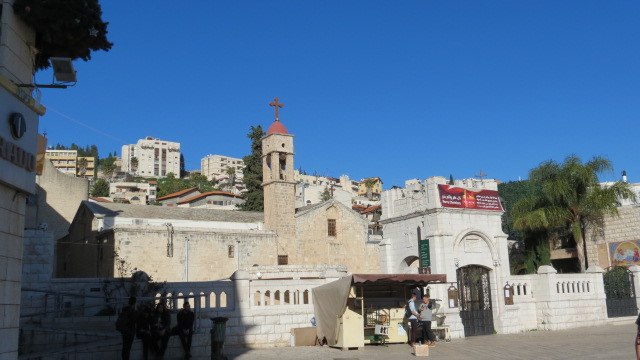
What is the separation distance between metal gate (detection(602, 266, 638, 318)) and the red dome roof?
21273 millimetres

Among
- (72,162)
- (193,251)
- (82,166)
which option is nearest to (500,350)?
(193,251)

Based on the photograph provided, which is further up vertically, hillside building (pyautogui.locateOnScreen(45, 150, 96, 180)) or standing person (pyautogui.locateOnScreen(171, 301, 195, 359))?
hillside building (pyautogui.locateOnScreen(45, 150, 96, 180))

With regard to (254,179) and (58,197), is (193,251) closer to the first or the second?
(58,197)

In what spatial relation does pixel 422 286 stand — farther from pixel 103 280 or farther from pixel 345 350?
pixel 103 280

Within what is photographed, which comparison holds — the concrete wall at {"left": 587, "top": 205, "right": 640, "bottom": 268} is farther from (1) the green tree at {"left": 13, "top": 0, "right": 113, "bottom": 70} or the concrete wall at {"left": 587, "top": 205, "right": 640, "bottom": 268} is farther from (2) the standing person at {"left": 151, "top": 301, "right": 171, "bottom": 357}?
(1) the green tree at {"left": 13, "top": 0, "right": 113, "bottom": 70}

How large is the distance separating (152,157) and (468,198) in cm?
17681

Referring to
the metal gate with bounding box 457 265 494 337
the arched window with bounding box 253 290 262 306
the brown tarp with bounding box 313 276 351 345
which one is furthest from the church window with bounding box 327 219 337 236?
the arched window with bounding box 253 290 262 306

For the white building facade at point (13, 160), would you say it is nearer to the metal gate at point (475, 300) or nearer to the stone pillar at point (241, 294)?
the stone pillar at point (241, 294)

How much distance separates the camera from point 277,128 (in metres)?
39.5

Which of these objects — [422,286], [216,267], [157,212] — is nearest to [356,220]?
[216,267]

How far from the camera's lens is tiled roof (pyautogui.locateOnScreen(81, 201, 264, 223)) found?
3725 centimetres

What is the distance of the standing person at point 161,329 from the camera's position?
1366cm

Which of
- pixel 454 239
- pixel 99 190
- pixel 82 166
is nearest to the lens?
pixel 454 239

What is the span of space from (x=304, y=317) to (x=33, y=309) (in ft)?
26.1
